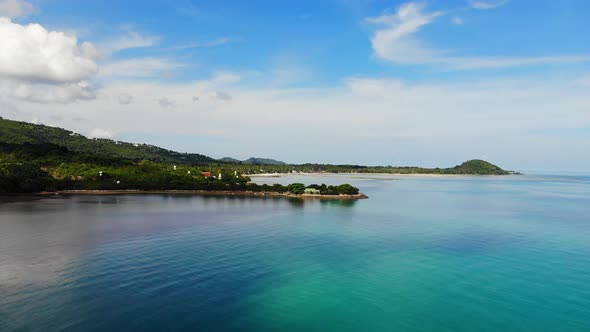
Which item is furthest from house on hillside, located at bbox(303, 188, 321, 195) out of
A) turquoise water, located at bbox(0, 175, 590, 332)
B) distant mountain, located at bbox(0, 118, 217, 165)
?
distant mountain, located at bbox(0, 118, 217, 165)

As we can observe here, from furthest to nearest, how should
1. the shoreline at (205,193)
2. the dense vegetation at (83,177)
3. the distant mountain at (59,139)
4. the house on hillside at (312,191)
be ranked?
the distant mountain at (59,139) < the house on hillside at (312,191) < the shoreline at (205,193) < the dense vegetation at (83,177)

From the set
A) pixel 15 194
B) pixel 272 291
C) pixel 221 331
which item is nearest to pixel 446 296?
pixel 272 291

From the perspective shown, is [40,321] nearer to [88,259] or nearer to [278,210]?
[88,259]

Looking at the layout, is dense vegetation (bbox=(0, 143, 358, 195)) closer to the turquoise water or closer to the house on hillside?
the house on hillside

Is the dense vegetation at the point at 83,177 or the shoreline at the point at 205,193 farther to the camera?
the shoreline at the point at 205,193

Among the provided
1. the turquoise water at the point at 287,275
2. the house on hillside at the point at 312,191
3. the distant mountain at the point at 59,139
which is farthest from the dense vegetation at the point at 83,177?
the distant mountain at the point at 59,139

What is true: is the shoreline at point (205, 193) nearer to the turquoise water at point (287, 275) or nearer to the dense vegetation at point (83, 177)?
the dense vegetation at point (83, 177)

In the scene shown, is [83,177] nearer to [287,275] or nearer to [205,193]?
[205,193]

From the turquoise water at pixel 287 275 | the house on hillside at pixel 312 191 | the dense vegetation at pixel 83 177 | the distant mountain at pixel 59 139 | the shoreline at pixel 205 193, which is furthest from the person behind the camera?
the distant mountain at pixel 59 139
